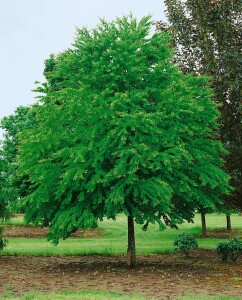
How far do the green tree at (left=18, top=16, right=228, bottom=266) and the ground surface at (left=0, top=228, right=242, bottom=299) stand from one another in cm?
156

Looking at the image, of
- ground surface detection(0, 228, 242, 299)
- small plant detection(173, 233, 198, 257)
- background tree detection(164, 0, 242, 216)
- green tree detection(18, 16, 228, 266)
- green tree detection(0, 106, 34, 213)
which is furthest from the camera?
green tree detection(0, 106, 34, 213)

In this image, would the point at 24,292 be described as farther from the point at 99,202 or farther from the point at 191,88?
the point at 191,88

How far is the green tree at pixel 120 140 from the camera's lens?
1686 cm

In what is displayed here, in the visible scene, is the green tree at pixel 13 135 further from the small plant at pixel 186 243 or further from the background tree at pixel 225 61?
the background tree at pixel 225 61

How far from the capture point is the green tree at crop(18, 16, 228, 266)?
16.9 meters

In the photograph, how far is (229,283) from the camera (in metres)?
15.3

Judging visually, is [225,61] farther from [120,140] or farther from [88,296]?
[88,296]

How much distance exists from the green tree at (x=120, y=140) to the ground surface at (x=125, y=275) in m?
1.56

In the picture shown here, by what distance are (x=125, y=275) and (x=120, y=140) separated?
16.0 feet

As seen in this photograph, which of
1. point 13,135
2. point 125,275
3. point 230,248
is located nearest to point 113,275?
point 125,275

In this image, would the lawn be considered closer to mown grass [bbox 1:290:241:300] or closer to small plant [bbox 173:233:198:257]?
mown grass [bbox 1:290:241:300]

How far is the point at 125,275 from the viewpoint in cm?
1703

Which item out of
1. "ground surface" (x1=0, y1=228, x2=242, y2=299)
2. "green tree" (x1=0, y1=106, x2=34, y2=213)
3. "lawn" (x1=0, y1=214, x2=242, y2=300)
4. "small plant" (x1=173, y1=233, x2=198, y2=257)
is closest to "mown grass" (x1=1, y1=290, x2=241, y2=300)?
"lawn" (x1=0, y1=214, x2=242, y2=300)

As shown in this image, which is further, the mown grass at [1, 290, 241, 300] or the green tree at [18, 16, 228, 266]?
the green tree at [18, 16, 228, 266]
